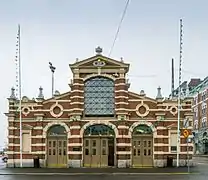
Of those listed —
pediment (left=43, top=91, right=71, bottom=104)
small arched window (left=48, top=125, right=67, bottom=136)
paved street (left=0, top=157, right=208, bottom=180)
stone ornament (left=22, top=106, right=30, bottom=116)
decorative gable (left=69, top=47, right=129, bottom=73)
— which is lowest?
paved street (left=0, top=157, right=208, bottom=180)

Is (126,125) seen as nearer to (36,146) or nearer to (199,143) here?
(36,146)

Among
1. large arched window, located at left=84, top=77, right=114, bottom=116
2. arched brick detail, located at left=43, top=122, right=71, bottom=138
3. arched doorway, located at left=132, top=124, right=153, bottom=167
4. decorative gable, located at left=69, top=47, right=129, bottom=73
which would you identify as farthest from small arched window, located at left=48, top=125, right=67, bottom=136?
arched doorway, located at left=132, top=124, right=153, bottom=167

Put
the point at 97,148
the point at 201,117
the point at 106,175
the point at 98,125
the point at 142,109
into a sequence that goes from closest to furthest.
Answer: the point at 106,175
the point at 97,148
the point at 98,125
the point at 142,109
the point at 201,117

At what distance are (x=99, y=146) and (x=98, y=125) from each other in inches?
82.4

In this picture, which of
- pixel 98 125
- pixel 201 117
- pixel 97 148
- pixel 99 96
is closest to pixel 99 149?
pixel 97 148

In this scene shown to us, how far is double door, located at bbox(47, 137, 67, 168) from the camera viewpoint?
4978 cm

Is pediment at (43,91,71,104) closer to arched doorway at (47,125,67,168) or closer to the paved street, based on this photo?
arched doorway at (47,125,67,168)

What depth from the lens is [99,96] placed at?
50.2m

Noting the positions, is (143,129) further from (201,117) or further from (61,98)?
(201,117)

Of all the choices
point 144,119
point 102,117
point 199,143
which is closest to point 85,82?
point 102,117

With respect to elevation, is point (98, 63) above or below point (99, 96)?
above

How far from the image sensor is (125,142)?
49.2 m

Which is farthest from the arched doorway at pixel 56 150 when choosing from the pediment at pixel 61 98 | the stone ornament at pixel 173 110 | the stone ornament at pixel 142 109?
the stone ornament at pixel 173 110

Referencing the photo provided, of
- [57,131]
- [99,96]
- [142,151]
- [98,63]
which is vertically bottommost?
[142,151]
